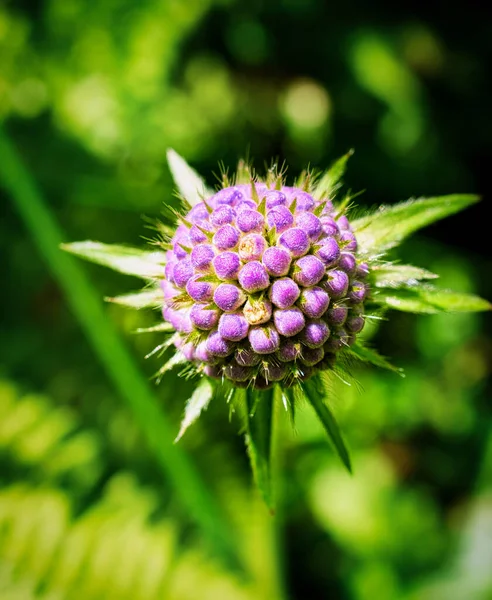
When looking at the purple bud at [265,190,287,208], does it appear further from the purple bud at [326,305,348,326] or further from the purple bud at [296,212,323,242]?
the purple bud at [326,305,348,326]

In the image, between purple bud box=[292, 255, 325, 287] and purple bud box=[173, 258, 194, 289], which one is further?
purple bud box=[173, 258, 194, 289]

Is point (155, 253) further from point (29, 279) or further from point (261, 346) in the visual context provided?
point (29, 279)

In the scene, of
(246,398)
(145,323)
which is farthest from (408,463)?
(246,398)

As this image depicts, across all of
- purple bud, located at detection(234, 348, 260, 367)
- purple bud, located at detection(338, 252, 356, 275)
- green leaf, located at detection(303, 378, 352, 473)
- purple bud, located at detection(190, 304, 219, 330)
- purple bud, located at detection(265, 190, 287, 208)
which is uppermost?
purple bud, located at detection(265, 190, 287, 208)

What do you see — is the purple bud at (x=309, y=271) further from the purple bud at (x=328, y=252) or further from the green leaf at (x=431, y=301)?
the green leaf at (x=431, y=301)

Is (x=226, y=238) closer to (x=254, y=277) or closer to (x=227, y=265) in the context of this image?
(x=227, y=265)

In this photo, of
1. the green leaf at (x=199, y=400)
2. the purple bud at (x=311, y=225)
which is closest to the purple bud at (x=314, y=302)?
the purple bud at (x=311, y=225)

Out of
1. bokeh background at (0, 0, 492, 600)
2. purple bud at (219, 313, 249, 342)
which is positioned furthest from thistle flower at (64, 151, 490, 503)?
bokeh background at (0, 0, 492, 600)
